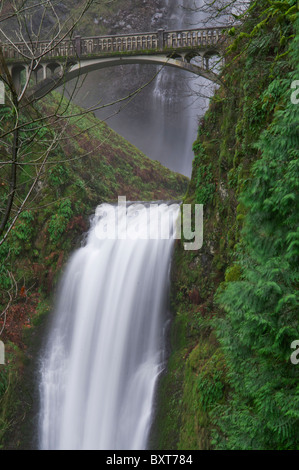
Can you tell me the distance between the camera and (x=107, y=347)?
9883 mm

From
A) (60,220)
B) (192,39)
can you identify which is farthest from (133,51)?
(60,220)

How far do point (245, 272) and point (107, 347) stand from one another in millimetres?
6388

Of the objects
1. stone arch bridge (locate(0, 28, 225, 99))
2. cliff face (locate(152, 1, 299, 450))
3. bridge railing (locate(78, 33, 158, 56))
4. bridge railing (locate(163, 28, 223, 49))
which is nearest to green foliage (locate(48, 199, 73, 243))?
stone arch bridge (locate(0, 28, 225, 99))

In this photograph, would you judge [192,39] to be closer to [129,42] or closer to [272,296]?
[129,42]

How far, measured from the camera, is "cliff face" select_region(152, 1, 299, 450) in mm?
3846

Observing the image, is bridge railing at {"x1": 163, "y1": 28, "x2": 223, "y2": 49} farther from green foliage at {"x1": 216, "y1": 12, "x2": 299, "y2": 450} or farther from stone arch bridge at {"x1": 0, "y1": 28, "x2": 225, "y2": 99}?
green foliage at {"x1": 216, "y1": 12, "x2": 299, "y2": 450}

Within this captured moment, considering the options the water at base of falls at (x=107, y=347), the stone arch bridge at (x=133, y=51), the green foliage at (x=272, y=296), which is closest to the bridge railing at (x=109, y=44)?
the stone arch bridge at (x=133, y=51)

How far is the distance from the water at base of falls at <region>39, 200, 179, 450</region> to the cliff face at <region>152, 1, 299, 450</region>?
0.50m

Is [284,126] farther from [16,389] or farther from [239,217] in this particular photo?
[16,389]

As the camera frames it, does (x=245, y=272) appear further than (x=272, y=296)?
Yes

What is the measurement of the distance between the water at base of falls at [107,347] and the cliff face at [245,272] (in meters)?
0.50

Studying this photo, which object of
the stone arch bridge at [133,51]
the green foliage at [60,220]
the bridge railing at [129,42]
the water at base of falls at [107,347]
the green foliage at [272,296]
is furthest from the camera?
the green foliage at [60,220]

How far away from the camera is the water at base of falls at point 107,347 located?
8.97m

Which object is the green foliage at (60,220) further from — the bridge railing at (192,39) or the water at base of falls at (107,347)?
the bridge railing at (192,39)
